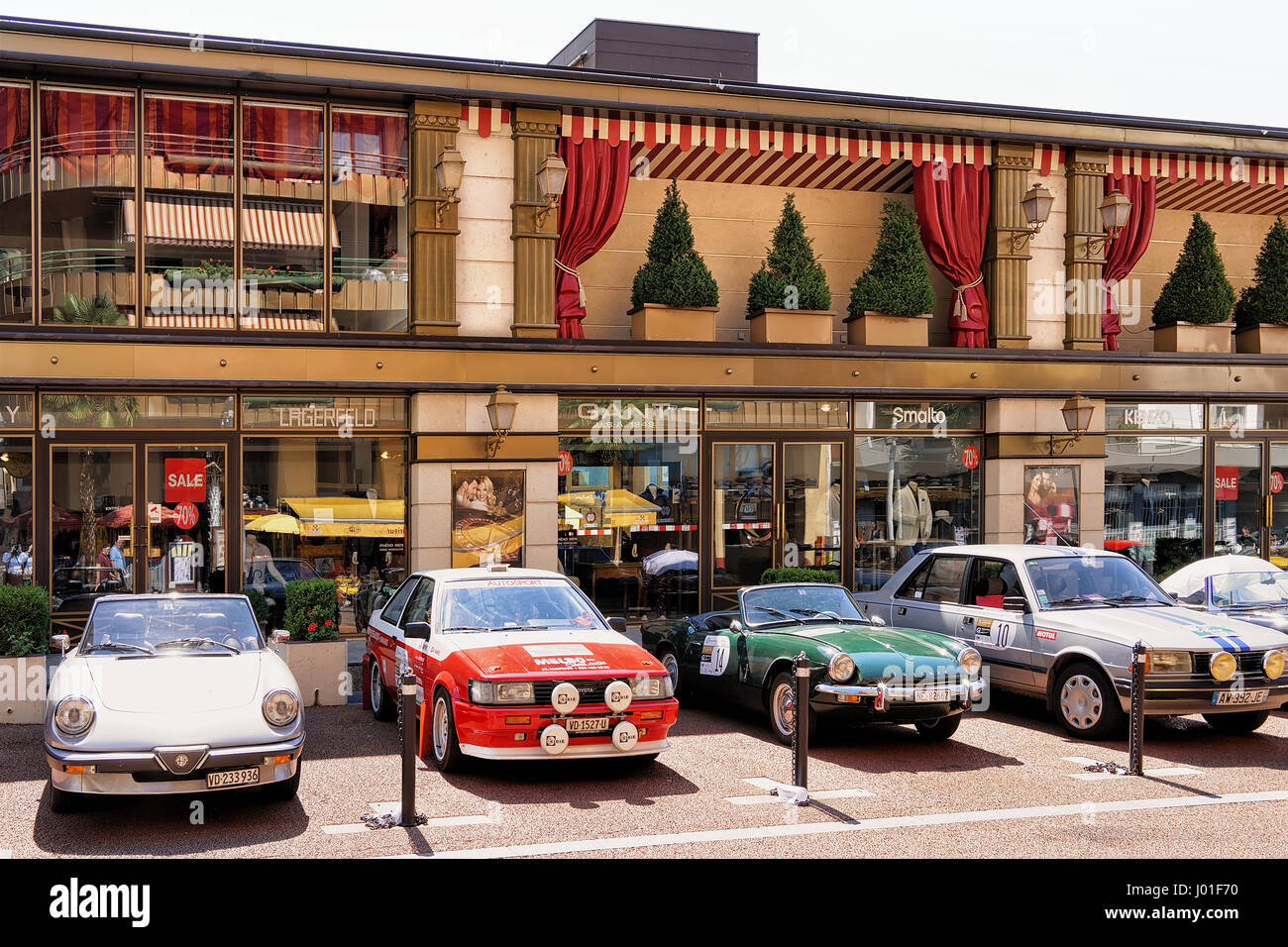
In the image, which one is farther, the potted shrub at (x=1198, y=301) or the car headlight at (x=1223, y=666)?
the potted shrub at (x=1198, y=301)

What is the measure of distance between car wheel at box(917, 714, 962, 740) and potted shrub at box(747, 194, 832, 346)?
6.97 metres

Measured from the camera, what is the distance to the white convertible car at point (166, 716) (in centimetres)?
705

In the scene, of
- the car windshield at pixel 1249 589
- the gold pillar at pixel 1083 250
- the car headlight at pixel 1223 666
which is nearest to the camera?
the car headlight at pixel 1223 666

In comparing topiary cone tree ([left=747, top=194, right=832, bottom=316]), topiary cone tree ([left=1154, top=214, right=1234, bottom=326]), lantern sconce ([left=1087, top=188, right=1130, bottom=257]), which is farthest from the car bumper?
topiary cone tree ([left=1154, top=214, right=1234, bottom=326])

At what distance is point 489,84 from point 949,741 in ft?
31.1

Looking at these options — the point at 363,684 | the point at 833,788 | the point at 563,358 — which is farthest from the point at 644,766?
the point at 563,358

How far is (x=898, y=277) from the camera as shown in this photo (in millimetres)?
16531

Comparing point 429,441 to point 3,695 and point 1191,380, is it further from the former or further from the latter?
point 1191,380

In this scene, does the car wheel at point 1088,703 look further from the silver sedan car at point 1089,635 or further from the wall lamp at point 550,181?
the wall lamp at point 550,181

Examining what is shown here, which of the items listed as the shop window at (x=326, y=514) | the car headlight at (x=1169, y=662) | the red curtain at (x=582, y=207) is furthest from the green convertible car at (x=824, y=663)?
the red curtain at (x=582, y=207)

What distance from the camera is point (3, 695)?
10.8 metres

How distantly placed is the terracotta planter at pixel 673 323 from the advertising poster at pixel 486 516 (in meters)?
2.56

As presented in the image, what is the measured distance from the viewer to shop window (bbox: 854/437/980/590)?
1658cm

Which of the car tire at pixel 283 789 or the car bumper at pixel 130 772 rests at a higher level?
the car bumper at pixel 130 772
